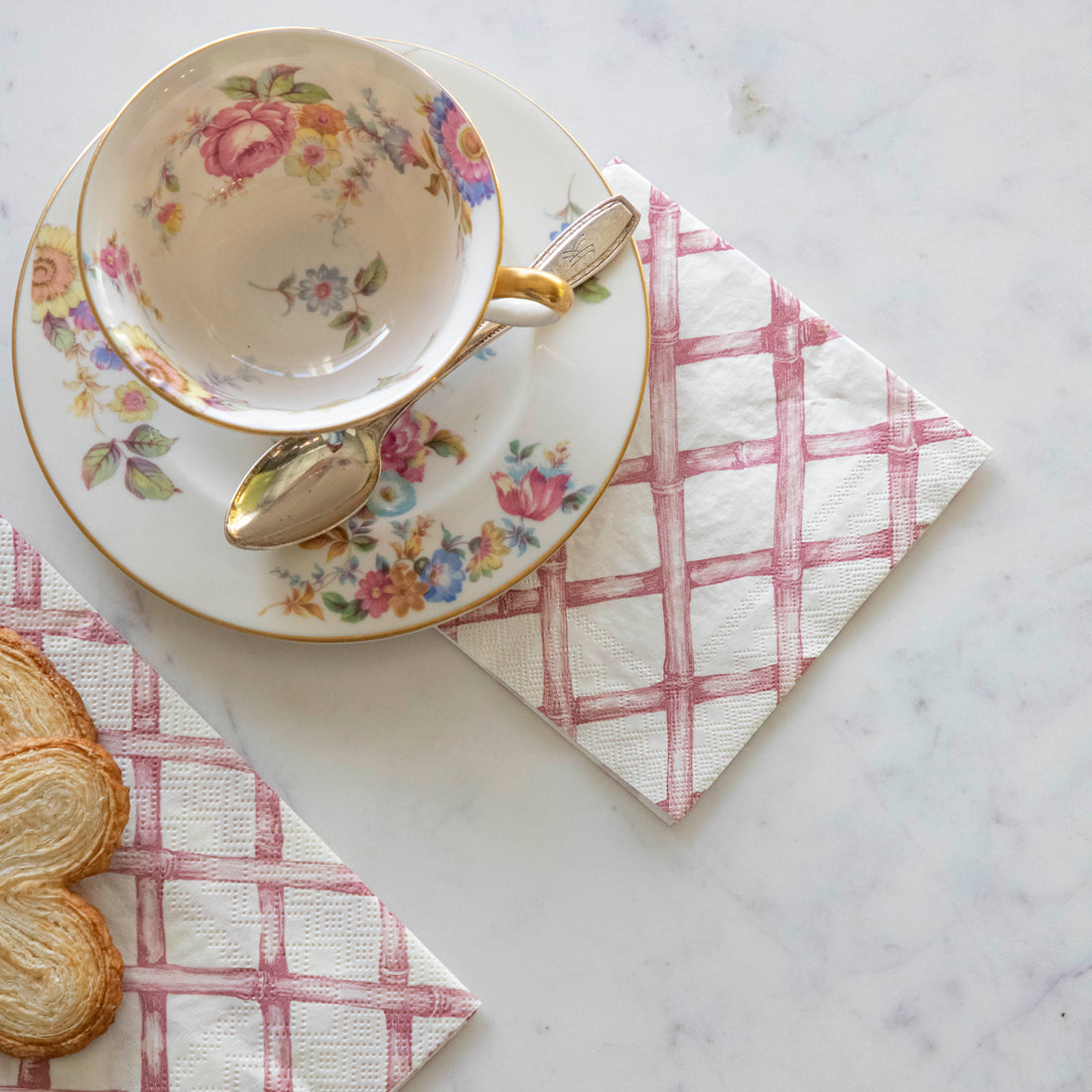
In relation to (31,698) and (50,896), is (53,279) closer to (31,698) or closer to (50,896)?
(31,698)

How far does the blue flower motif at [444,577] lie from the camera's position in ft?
2.42

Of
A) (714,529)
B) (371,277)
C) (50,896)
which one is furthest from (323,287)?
(50,896)

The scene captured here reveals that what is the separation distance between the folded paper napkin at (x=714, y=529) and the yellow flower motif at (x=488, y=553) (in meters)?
0.07

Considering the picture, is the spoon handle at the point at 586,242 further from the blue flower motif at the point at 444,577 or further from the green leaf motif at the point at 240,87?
the green leaf motif at the point at 240,87

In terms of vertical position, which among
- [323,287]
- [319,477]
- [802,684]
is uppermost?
[323,287]

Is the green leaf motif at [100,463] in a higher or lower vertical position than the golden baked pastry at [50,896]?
higher

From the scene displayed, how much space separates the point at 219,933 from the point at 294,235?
0.50 metres

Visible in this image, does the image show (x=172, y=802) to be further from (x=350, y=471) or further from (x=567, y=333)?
(x=567, y=333)

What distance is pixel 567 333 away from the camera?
742 mm

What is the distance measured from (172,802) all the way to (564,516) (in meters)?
0.36

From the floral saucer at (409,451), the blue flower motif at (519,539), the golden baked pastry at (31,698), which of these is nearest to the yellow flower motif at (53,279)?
the floral saucer at (409,451)

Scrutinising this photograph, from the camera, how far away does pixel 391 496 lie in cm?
74

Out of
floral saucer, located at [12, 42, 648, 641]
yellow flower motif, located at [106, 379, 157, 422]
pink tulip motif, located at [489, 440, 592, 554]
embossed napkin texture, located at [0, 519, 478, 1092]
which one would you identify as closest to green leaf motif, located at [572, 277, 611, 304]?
floral saucer, located at [12, 42, 648, 641]

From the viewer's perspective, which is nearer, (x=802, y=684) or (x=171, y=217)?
(x=171, y=217)
